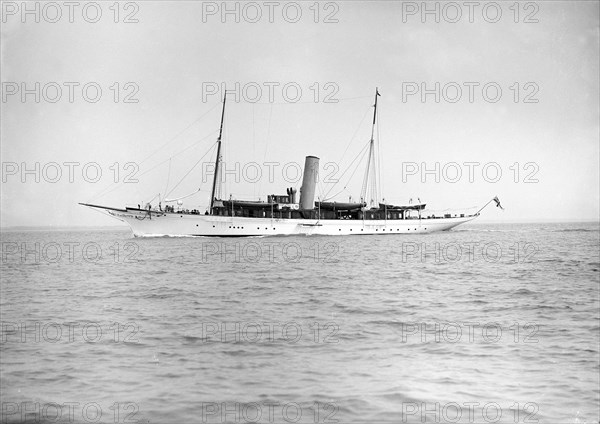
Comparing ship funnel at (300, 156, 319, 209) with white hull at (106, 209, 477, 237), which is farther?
ship funnel at (300, 156, 319, 209)

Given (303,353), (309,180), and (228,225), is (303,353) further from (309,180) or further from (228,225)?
(309,180)

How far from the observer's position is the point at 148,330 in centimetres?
945

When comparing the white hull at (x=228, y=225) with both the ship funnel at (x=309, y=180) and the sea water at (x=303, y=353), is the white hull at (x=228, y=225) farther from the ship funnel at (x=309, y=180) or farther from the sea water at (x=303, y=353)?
the sea water at (x=303, y=353)

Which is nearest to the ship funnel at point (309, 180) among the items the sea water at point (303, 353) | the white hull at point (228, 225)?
the white hull at point (228, 225)

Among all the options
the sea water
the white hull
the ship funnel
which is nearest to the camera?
the sea water

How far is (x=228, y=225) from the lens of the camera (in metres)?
44.5

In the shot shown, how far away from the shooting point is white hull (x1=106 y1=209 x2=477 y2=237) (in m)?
43.0

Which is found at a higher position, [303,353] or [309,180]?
[309,180]

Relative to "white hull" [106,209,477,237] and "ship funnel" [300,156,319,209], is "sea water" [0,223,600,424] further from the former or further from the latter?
"ship funnel" [300,156,319,209]

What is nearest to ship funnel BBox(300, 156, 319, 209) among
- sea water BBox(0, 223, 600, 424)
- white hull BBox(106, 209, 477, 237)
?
white hull BBox(106, 209, 477, 237)

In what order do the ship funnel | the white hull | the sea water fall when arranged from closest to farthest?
the sea water
the white hull
the ship funnel

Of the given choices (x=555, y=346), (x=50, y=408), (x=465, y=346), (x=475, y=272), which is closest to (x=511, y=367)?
(x=465, y=346)

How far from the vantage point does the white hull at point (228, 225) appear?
141 ft

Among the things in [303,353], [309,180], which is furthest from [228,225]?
[303,353]
